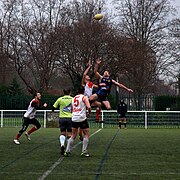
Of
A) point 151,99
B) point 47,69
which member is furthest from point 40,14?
point 151,99

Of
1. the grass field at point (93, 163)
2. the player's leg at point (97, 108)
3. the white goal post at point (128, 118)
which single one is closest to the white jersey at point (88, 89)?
the player's leg at point (97, 108)

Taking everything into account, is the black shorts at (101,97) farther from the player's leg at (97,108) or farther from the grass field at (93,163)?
the grass field at (93,163)

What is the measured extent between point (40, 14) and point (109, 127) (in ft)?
70.3

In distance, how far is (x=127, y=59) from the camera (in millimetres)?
45031

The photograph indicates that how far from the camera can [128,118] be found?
34.7m

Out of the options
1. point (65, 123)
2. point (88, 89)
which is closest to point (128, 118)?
point (88, 89)

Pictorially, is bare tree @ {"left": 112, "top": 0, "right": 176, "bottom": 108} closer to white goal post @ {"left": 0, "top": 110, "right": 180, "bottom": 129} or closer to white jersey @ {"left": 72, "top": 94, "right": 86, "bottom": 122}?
white goal post @ {"left": 0, "top": 110, "right": 180, "bottom": 129}

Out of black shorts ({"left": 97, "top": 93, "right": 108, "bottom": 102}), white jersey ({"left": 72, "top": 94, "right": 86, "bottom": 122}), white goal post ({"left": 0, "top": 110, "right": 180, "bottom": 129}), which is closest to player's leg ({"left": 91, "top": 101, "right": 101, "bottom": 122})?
black shorts ({"left": 97, "top": 93, "right": 108, "bottom": 102})

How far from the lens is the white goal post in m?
33.8

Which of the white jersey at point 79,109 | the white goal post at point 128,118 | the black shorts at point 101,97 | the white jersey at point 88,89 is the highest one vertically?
the white jersey at point 88,89

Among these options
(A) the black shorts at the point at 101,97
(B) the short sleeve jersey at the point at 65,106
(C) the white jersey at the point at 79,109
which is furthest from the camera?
(A) the black shorts at the point at 101,97

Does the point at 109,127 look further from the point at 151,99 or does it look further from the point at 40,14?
the point at 40,14

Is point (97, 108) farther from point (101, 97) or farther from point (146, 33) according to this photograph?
point (146, 33)

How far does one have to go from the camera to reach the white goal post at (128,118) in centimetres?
3378
